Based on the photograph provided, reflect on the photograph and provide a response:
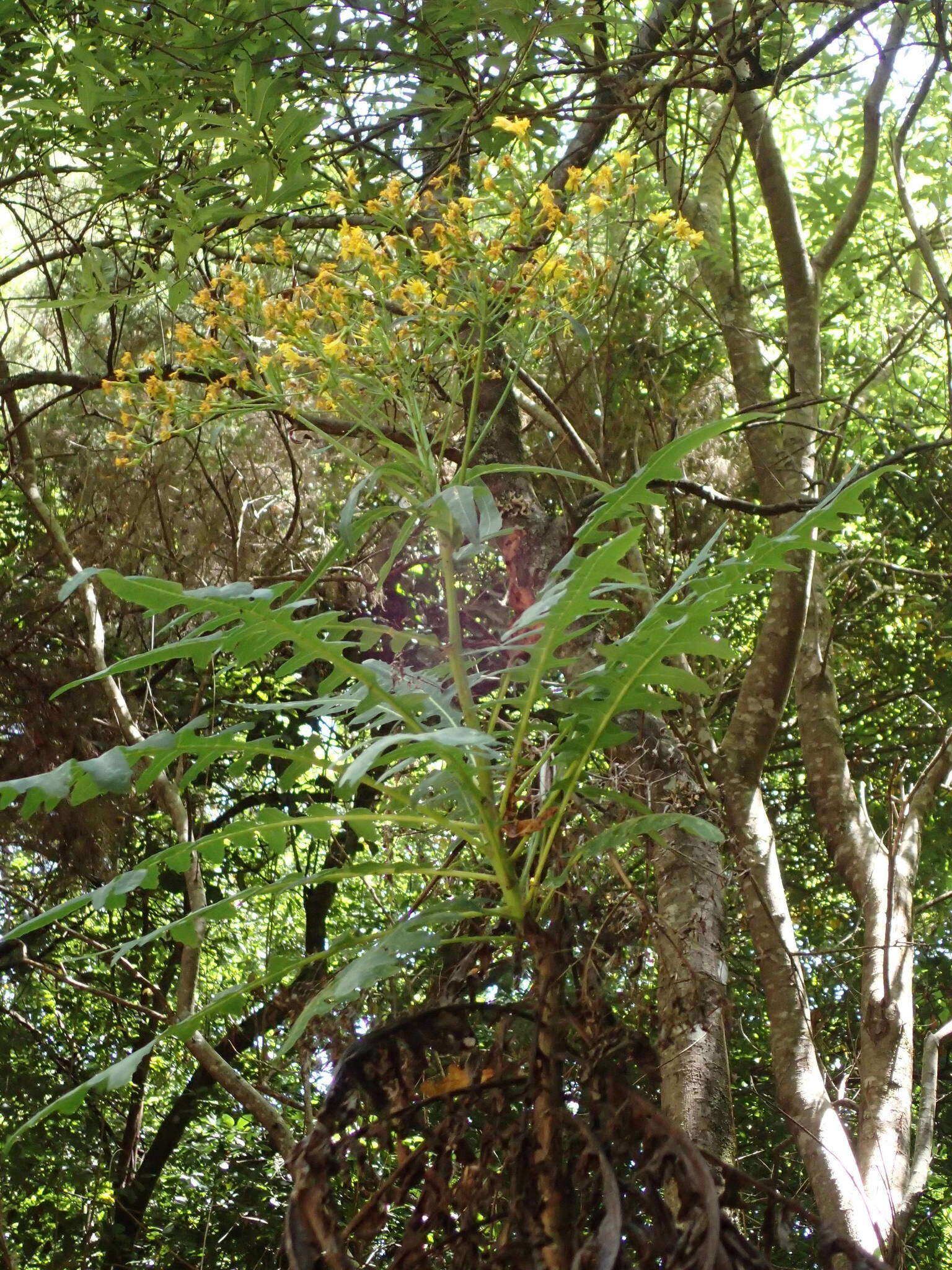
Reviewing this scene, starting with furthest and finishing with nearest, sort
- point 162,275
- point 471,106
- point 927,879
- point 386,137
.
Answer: point 927,879 → point 386,137 → point 471,106 → point 162,275

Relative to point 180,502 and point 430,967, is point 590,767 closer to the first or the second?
point 430,967

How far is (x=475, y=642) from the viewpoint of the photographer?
2.02 metres

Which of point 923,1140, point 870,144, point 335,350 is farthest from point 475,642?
point 870,144

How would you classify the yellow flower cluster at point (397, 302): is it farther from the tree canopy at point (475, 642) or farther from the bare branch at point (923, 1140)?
the bare branch at point (923, 1140)

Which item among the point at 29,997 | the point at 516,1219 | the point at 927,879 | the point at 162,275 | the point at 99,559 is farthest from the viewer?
the point at 29,997

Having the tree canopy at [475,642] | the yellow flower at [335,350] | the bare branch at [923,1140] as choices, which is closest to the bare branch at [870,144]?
the tree canopy at [475,642]

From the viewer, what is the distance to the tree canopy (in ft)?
2.47

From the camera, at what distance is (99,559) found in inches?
135

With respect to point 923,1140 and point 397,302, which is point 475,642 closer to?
point 397,302

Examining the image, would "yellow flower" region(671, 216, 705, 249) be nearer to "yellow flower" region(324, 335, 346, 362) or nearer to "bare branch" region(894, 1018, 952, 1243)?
"yellow flower" region(324, 335, 346, 362)

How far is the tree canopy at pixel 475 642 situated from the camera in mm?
754

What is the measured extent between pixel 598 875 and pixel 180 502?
2.51 metres

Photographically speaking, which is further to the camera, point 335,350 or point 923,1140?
point 923,1140

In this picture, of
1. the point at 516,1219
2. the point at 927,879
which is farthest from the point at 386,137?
the point at 927,879
